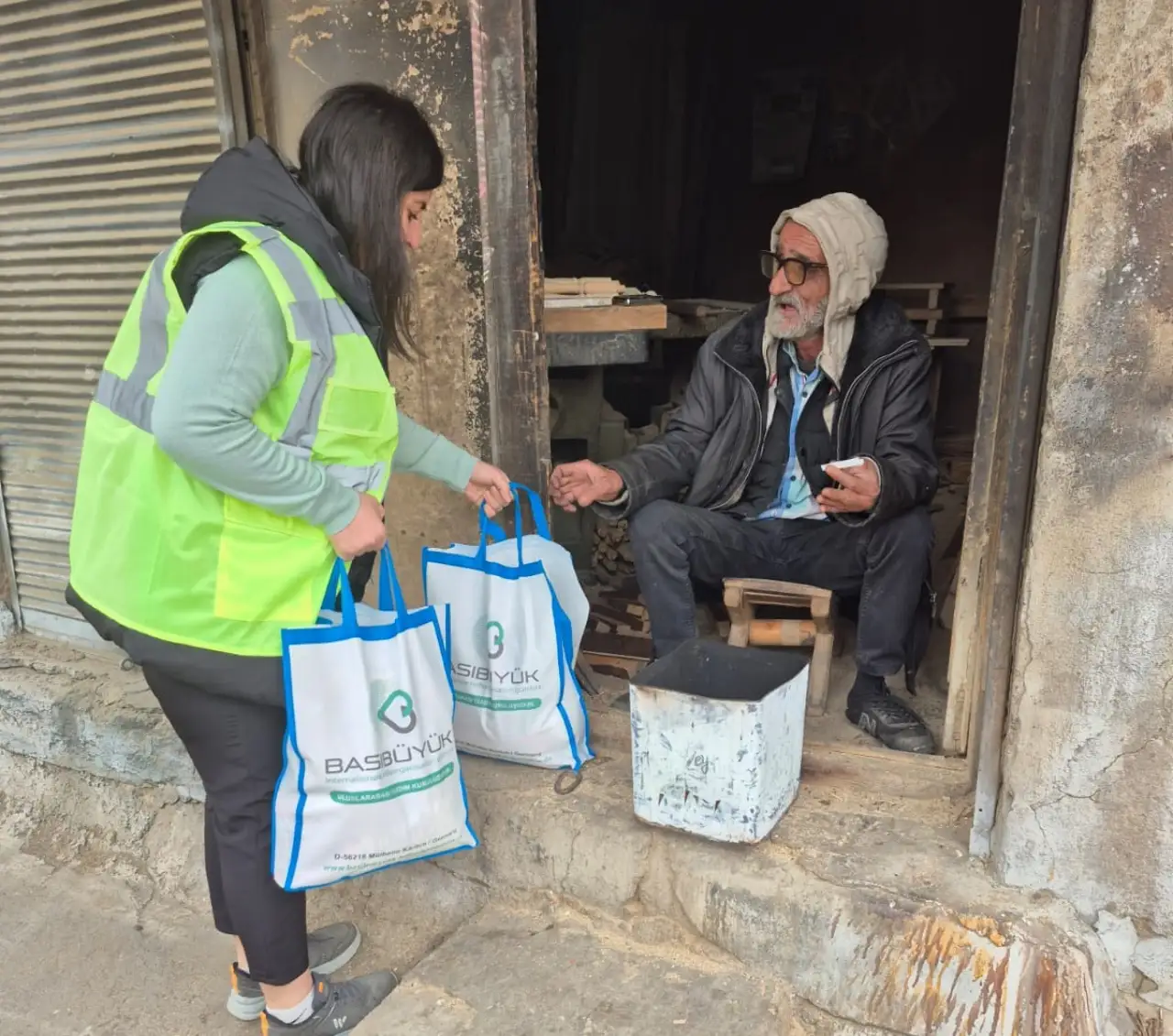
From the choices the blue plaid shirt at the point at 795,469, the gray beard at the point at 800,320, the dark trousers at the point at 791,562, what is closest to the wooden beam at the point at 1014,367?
the dark trousers at the point at 791,562

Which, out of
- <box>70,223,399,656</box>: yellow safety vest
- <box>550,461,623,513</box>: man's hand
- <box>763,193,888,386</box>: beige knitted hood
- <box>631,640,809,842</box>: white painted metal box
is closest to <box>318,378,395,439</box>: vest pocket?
<box>70,223,399,656</box>: yellow safety vest

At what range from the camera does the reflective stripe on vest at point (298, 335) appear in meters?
1.66

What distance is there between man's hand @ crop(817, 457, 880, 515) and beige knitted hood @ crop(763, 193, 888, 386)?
0.47m

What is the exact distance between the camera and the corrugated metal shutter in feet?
9.55

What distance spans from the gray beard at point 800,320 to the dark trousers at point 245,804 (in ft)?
6.65

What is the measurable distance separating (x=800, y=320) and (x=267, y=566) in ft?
6.53

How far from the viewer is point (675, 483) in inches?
125

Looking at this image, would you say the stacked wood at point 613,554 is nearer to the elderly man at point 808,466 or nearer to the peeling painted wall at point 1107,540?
the elderly man at point 808,466

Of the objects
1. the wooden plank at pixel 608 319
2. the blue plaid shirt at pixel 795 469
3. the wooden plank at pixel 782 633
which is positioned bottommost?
the wooden plank at pixel 782 633

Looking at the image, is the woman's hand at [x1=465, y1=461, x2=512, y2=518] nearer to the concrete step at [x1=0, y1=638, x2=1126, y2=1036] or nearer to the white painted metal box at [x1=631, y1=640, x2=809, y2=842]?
the white painted metal box at [x1=631, y1=640, x2=809, y2=842]

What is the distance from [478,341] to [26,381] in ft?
6.36

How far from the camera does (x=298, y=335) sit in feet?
5.44

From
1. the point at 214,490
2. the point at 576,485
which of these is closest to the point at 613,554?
the point at 576,485

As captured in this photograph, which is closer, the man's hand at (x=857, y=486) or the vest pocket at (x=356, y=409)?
→ the vest pocket at (x=356, y=409)
